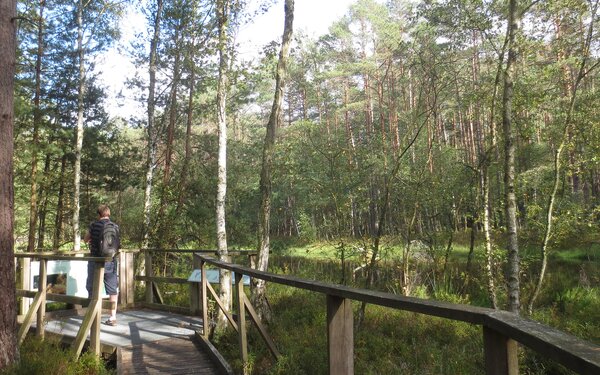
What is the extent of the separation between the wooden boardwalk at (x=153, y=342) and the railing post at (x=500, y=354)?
3.88 m

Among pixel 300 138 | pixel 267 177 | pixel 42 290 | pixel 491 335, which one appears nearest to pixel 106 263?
pixel 42 290

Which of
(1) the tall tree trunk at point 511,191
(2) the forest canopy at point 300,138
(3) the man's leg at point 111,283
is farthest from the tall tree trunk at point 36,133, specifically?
(1) the tall tree trunk at point 511,191

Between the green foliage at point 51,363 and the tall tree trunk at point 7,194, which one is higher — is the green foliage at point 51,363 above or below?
below

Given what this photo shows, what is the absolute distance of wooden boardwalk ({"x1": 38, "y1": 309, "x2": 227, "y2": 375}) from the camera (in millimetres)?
5152

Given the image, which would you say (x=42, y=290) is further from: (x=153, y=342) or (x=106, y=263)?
(x=153, y=342)

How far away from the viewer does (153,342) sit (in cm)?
627

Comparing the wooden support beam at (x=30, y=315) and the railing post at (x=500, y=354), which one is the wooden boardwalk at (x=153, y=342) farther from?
the railing post at (x=500, y=354)

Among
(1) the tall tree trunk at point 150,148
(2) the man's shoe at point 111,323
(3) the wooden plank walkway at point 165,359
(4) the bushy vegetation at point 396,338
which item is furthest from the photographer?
(1) the tall tree trunk at point 150,148

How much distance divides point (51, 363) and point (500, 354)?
511 cm

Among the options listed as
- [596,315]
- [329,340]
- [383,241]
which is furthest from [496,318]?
[383,241]

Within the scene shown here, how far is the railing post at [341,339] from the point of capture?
2566 millimetres

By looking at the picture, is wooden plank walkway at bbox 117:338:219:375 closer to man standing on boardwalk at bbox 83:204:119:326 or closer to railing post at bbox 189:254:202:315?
man standing on boardwalk at bbox 83:204:119:326

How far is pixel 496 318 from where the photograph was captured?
1493mm

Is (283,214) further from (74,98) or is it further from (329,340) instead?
(329,340)
